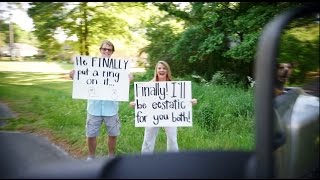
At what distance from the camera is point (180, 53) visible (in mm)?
14148

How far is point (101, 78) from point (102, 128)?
8.21 feet

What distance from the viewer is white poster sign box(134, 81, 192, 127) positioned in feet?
17.3

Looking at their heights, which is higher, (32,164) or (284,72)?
(284,72)

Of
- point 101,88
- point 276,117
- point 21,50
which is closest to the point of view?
point 276,117

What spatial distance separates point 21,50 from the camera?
12.7m

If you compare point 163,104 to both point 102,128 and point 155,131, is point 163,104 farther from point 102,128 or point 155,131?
point 102,128

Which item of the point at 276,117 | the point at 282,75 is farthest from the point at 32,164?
the point at 282,75

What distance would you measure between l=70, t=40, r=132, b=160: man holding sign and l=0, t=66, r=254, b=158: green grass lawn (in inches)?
38.6

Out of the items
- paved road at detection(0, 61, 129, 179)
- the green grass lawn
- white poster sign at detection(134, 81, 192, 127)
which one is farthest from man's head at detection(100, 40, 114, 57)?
paved road at detection(0, 61, 129, 179)

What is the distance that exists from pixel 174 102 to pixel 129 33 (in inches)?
365

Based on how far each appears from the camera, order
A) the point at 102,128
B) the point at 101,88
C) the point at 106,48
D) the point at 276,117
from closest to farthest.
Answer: the point at 276,117, the point at 106,48, the point at 101,88, the point at 102,128

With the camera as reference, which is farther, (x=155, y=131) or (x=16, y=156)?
(x=155, y=131)

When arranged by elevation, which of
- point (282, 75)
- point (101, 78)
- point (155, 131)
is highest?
point (282, 75)

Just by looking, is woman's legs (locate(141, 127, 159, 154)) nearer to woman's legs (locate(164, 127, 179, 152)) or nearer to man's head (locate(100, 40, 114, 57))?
woman's legs (locate(164, 127, 179, 152))
